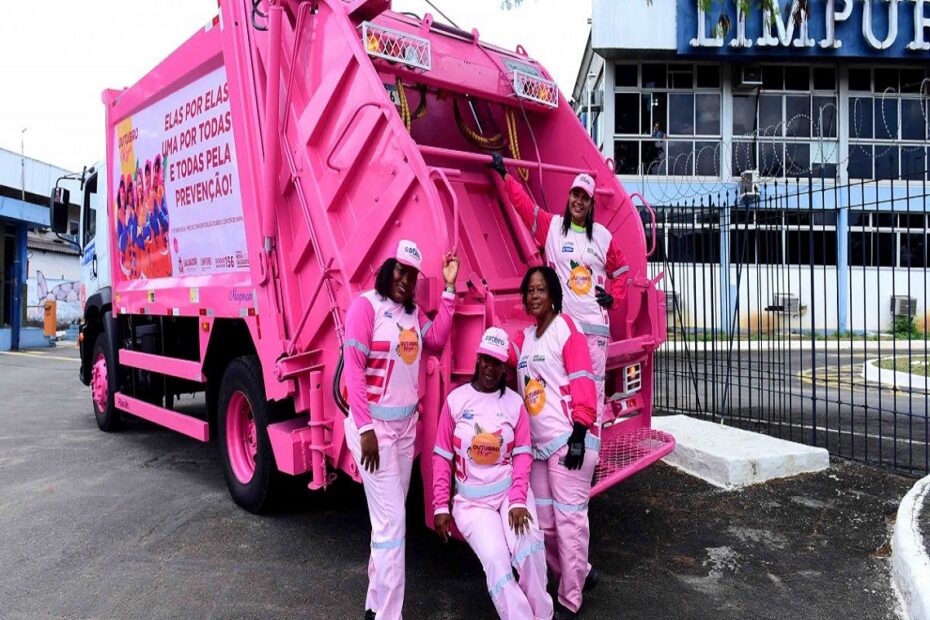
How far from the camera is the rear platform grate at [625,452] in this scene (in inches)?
147

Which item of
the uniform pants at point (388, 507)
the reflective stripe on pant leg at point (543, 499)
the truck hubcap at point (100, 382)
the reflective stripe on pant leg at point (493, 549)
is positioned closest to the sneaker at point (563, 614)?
the reflective stripe on pant leg at point (543, 499)

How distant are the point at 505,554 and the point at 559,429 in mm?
615

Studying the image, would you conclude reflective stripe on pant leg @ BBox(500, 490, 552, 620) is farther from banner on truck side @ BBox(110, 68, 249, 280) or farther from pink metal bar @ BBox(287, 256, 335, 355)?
banner on truck side @ BBox(110, 68, 249, 280)

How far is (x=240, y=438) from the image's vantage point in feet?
15.8

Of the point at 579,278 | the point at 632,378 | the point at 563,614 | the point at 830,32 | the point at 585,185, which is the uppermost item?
the point at 830,32

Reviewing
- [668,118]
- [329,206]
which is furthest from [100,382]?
[668,118]

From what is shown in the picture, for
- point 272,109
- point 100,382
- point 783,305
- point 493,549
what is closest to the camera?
point 493,549

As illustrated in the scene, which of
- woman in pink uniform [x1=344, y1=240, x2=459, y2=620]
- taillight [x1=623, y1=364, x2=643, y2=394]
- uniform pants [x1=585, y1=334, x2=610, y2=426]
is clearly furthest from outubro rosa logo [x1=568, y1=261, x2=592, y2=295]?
woman in pink uniform [x1=344, y1=240, x2=459, y2=620]

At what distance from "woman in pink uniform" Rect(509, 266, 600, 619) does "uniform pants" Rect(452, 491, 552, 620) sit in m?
0.21

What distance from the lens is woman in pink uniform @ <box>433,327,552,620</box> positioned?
2.96m

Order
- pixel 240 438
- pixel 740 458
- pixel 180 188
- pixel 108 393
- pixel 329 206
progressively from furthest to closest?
pixel 108 393
pixel 180 188
pixel 740 458
pixel 240 438
pixel 329 206

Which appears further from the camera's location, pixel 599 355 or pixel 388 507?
pixel 599 355

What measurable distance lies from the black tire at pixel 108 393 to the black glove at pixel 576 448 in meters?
5.17

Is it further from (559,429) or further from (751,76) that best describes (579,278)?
(751,76)
